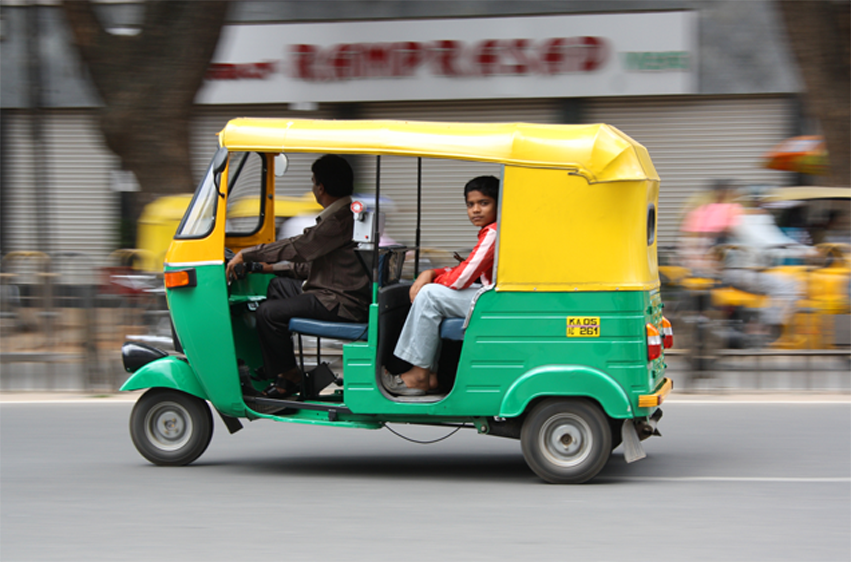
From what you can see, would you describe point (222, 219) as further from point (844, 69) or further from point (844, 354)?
point (844, 69)

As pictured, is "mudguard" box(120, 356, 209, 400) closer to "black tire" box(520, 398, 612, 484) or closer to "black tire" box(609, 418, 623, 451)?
"black tire" box(520, 398, 612, 484)

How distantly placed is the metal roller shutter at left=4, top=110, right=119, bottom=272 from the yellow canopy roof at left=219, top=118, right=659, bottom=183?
13474mm

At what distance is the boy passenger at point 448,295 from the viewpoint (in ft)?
17.7

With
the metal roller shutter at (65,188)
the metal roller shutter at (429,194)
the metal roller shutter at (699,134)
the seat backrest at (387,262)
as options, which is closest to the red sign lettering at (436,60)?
the metal roller shutter at (699,134)

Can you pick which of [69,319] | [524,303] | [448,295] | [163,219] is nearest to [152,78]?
[163,219]

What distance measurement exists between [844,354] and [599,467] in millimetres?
4545

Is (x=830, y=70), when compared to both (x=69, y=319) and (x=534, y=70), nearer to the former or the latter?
(x=534, y=70)

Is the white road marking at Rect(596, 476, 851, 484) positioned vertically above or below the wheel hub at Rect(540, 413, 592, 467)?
below

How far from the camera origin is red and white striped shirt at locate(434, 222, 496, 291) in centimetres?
539

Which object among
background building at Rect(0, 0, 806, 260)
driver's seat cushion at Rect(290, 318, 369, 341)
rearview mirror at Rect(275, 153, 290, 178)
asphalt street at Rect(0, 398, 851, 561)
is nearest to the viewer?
asphalt street at Rect(0, 398, 851, 561)

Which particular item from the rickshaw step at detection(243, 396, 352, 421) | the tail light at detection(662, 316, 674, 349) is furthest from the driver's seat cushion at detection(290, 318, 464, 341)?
the tail light at detection(662, 316, 674, 349)

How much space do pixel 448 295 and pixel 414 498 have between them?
1117 millimetres

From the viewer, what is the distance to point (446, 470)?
5.87 m

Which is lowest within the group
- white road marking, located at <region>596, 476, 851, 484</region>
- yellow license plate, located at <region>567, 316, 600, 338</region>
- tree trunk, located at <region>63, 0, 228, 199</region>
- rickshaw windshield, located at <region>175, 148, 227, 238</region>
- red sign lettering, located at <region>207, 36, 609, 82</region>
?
white road marking, located at <region>596, 476, 851, 484</region>
